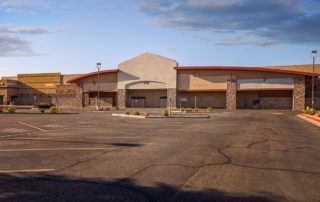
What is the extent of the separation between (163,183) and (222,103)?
56.1 metres

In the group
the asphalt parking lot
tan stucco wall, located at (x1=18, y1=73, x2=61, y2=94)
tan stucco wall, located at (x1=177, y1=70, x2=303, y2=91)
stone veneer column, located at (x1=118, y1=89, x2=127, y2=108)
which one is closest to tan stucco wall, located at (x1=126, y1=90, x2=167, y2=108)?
stone veneer column, located at (x1=118, y1=89, x2=127, y2=108)

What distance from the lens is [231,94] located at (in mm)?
59156

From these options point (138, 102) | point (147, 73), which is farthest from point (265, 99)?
point (138, 102)

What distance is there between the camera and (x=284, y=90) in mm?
57188

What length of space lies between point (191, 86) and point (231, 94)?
724 cm

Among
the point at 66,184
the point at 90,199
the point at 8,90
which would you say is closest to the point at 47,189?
the point at 66,184

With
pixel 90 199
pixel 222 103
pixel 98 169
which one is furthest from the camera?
pixel 222 103

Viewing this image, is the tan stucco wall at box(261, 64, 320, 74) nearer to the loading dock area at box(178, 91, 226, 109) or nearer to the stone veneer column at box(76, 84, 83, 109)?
the loading dock area at box(178, 91, 226, 109)

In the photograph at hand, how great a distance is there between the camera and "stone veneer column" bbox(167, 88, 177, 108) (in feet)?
205

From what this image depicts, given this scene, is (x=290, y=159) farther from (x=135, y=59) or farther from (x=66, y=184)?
(x=135, y=59)

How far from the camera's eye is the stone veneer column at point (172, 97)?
62.4m

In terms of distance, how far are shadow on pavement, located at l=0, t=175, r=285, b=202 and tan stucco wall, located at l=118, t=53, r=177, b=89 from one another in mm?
55367

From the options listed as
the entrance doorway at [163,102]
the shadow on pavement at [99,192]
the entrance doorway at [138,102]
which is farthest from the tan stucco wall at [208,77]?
the shadow on pavement at [99,192]

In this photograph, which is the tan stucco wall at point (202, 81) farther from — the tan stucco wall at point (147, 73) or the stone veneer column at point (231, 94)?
the tan stucco wall at point (147, 73)
